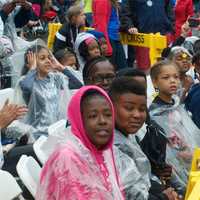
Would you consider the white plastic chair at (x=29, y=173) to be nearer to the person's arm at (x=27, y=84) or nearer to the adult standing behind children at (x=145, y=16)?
the person's arm at (x=27, y=84)

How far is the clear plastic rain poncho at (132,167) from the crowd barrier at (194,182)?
0.25 meters

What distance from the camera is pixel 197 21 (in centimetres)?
1136

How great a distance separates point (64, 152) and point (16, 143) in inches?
100

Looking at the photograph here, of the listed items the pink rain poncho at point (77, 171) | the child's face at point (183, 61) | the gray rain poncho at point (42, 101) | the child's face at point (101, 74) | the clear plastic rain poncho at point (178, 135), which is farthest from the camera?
the child's face at point (183, 61)

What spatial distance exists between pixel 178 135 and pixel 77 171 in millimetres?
1802

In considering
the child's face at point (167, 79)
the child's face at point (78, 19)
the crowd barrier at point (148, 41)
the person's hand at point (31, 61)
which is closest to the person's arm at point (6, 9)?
the child's face at point (78, 19)

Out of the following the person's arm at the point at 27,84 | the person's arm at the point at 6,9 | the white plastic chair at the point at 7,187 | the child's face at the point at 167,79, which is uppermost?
the person's arm at the point at 6,9

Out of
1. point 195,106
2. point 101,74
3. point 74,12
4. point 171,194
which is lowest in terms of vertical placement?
point 171,194

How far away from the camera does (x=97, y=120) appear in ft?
11.3

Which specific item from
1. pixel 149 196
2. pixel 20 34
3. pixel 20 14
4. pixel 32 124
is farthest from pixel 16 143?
pixel 20 34

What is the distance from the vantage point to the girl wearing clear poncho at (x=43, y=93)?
241 inches

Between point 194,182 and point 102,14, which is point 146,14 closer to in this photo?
point 102,14

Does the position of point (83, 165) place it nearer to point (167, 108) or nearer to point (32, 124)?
point (167, 108)

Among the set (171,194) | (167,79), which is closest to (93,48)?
(167,79)
